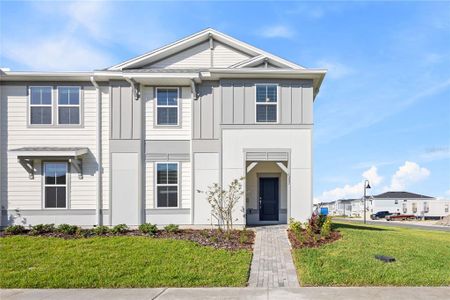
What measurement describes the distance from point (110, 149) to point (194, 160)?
350 cm

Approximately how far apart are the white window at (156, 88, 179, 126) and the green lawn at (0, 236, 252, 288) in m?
5.20

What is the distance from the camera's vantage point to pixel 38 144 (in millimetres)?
15008

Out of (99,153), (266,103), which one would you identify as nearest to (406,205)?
(266,103)

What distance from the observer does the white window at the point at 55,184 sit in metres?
14.9

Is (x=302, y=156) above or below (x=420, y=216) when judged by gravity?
above

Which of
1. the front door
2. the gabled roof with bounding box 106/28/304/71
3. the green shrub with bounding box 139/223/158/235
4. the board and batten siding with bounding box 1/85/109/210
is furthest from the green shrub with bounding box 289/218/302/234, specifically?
the board and batten siding with bounding box 1/85/109/210

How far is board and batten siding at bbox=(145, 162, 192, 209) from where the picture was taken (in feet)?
48.7

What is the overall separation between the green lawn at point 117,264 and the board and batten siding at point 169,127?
4681 millimetres

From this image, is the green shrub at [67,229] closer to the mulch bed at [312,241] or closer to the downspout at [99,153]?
the downspout at [99,153]

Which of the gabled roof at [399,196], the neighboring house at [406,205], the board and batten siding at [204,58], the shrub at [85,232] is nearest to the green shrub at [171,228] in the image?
the shrub at [85,232]

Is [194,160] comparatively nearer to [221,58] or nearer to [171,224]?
[171,224]

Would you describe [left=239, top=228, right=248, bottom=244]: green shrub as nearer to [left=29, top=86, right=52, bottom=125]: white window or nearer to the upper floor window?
the upper floor window

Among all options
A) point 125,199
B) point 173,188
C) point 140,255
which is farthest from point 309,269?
point 125,199

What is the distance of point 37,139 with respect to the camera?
1504 centimetres
